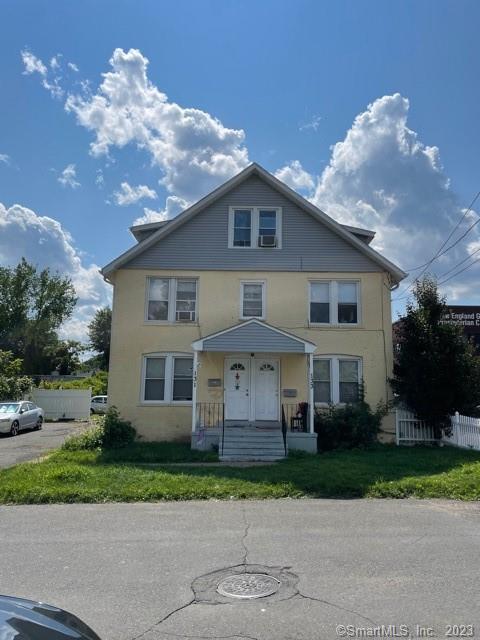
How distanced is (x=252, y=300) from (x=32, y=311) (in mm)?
42672

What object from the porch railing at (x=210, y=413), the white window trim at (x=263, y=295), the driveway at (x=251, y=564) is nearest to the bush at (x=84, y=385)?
the porch railing at (x=210, y=413)

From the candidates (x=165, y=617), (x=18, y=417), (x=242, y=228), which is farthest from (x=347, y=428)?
(x=18, y=417)

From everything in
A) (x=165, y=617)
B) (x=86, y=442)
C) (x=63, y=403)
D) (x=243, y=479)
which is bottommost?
(x=165, y=617)

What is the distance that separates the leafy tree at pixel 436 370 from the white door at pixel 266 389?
4010 mm

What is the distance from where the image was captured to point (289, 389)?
656 inches

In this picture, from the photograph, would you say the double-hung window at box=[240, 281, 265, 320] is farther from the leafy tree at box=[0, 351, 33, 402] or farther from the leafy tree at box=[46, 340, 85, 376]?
the leafy tree at box=[46, 340, 85, 376]

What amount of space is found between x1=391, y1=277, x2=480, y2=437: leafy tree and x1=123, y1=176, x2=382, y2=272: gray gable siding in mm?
2630

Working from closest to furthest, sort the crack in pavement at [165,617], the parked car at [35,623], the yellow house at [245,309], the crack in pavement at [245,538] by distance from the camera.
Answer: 1. the parked car at [35,623]
2. the crack in pavement at [165,617]
3. the crack in pavement at [245,538]
4. the yellow house at [245,309]

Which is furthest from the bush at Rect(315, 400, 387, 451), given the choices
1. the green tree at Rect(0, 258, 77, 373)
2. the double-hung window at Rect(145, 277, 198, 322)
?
the green tree at Rect(0, 258, 77, 373)

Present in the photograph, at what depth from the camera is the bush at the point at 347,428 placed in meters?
15.4

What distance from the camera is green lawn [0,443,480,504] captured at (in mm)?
9008

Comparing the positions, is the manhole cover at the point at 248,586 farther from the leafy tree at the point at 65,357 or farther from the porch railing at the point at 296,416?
the leafy tree at the point at 65,357

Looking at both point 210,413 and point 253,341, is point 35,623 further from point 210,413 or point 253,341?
point 210,413

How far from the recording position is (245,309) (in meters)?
17.3
